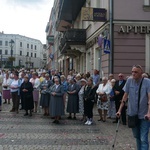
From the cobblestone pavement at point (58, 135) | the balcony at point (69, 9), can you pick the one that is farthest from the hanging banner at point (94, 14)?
the balcony at point (69, 9)

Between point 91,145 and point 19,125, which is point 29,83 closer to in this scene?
point 19,125

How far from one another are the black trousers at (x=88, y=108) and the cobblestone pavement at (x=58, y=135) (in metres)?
0.38

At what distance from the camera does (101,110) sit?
36.5ft

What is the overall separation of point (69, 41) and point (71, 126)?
12.2 m

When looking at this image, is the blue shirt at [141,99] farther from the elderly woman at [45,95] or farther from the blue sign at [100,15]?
the blue sign at [100,15]

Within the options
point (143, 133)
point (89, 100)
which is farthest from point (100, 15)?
point (143, 133)

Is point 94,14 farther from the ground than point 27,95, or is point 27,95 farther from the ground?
point 94,14

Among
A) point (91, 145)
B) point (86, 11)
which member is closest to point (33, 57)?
point (86, 11)

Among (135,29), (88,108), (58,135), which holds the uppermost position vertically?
(135,29)

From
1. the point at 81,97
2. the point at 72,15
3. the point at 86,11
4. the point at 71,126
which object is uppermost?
the point at 72,15

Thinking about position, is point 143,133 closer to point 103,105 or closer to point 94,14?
point 103,105

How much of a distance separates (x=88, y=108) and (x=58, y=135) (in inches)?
96.6

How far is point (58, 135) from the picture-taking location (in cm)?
842

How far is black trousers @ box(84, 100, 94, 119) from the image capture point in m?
10.6
